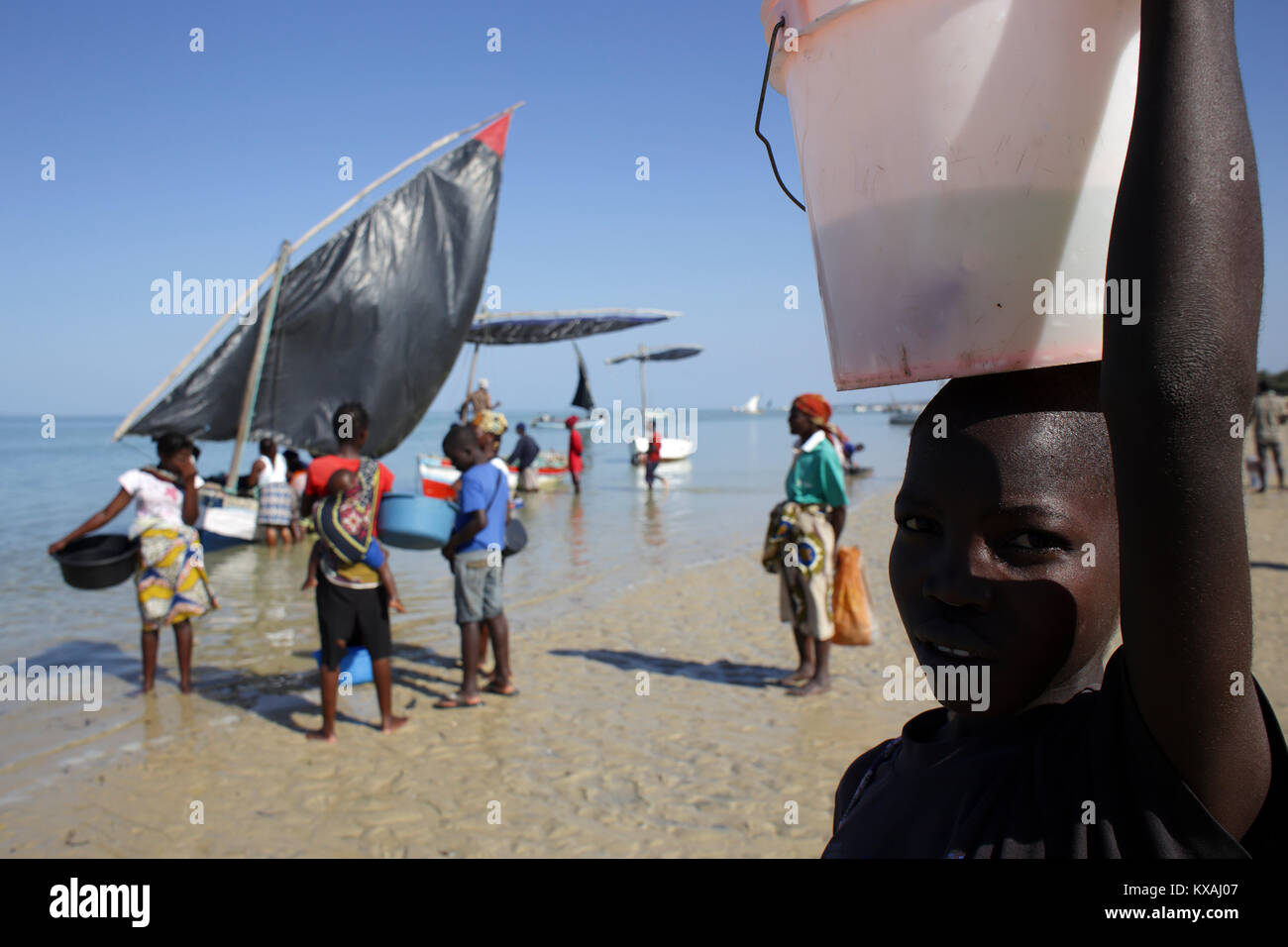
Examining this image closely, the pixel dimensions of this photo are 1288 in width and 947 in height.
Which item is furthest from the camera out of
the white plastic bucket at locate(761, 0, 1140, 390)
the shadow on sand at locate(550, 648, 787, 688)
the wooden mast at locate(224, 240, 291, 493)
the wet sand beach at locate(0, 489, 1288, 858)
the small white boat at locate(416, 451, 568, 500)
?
the small white boat at locate(416, 451, 568, 500)

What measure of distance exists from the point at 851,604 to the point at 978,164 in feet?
16.5

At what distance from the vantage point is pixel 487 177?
1477 cm

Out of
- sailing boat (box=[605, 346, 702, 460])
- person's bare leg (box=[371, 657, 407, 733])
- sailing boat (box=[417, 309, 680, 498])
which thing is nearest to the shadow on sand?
person's bare leg (box=[371, 657, 407, 733])

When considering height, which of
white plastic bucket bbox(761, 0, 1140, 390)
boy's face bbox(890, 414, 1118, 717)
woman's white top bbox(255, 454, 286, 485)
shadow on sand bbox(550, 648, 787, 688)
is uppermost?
white plastic bucket bbox(761, 0, 1140, 390)

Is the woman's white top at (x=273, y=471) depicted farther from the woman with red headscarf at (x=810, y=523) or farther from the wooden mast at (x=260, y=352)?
the woman with red headscarf at (x=810, y=523)

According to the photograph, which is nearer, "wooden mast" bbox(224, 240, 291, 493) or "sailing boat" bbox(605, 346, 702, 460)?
"wooden mast" bbox(224, 240, 291, 493)

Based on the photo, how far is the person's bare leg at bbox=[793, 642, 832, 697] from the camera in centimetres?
618

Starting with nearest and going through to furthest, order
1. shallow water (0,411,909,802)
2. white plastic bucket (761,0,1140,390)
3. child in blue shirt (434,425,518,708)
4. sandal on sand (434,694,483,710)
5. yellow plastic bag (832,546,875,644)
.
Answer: white plastic bucket (761,0,1140,390) < yellow plastic bag (832,546,875,644) < child in blue shirt (434,425,518,708) < sandal on sand (434,694,483,710) < shallow water (0,411,909,802)

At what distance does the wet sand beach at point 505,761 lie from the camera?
4215 millimetres

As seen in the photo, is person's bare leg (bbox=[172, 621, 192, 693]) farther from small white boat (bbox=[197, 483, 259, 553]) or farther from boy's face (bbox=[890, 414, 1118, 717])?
small white boat (bbox=[197, 483, 259, 553])


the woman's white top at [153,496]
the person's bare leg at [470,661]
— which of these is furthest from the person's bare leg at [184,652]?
the person's bare leg at [470,661]

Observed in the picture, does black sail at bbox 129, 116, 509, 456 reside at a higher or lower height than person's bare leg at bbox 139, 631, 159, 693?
higher

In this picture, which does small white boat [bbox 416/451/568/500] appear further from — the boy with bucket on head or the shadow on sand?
the boy with bucket on head

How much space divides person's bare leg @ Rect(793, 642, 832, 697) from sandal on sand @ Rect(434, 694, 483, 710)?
7.28 feet
